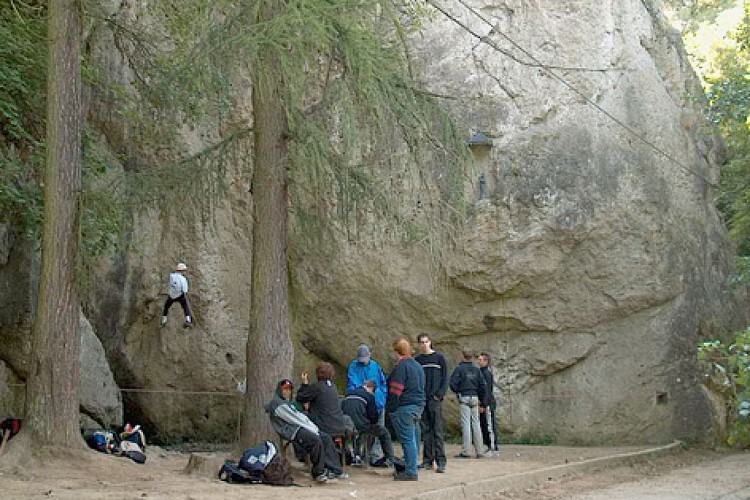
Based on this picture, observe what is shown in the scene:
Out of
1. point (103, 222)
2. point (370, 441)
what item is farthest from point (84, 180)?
point (370, 441)

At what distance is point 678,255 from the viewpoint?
17844 mm

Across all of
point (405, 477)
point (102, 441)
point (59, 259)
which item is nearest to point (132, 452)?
point (102, 441)

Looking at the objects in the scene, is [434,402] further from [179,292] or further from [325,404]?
[179,292]

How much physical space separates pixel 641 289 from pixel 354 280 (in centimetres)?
547

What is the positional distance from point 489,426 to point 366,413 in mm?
3405

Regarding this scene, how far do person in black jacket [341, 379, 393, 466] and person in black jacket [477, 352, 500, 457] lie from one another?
8.40 ft

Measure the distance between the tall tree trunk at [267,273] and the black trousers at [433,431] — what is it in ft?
6.01

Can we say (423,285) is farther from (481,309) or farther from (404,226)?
(404,226)

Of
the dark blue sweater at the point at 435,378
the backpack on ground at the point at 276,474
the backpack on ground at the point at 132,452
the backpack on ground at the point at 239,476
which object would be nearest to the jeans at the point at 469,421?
the dark blue sweater at the point at 435,378

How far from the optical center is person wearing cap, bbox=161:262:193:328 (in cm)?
1662

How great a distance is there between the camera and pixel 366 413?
11.3 meters

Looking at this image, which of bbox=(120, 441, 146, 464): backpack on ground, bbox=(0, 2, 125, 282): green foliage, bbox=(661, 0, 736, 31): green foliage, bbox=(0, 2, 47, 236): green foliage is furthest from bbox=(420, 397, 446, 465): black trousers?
bbox=(661, 0, 736, 31): green foliage

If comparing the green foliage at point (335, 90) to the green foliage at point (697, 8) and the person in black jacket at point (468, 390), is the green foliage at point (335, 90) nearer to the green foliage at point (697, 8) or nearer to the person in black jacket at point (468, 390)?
the person in black jacket at point (468, 390)

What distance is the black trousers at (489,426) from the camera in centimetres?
1387
